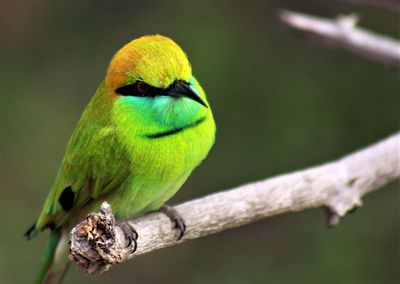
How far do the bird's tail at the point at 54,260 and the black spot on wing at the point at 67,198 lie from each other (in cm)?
17

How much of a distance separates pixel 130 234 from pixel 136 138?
37cm

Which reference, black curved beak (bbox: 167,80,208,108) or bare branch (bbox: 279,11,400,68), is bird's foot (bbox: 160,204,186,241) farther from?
bare branch (bbox: 279,11,400,68)

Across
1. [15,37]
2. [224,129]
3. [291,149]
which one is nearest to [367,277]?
[291,149]

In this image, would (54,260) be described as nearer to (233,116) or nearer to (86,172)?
(86,172)

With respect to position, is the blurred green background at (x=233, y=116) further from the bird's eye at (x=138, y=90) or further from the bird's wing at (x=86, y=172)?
the bird's eye at (x=138, y=90)

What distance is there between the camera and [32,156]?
4.85 metres

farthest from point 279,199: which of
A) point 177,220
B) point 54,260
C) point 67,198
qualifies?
point 54,260

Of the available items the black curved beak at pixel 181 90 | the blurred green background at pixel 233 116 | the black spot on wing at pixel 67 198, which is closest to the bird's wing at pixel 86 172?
the black spot on wing at pixel 67 198

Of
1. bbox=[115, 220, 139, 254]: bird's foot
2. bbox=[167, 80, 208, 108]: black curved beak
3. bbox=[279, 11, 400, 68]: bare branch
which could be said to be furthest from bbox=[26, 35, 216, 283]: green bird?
bbox=[279, 11, 400, 68]: bare branch

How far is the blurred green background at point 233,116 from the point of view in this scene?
4410 millimetres

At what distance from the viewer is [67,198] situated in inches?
120

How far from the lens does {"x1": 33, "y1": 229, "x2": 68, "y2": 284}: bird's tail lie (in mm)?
3203

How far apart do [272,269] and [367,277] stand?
0.51 m

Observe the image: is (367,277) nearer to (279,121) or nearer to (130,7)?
(279,121)
